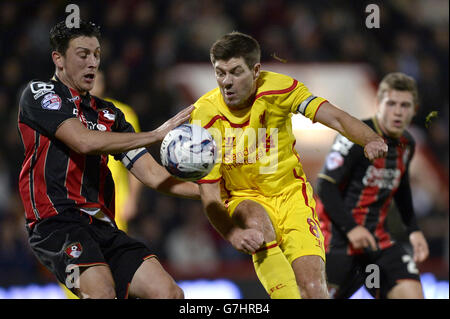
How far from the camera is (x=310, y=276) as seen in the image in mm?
3873

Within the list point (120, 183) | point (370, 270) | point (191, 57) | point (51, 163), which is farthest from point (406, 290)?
point (191, 57)

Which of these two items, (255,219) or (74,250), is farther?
(255,219)

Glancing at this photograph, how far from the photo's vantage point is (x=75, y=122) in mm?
3768

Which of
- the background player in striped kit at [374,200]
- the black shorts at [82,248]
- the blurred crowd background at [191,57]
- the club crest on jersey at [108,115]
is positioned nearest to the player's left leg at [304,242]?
the black shorts at [82,248]

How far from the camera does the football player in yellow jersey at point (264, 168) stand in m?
3.93

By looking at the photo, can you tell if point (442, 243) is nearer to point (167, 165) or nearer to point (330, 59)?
point (330, 59)

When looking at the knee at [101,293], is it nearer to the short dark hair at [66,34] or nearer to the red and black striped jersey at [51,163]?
the red and black striped jersey at [51,163]

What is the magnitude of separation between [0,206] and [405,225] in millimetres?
5044

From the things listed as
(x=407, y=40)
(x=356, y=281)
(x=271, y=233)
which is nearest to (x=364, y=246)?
(x=356, y=281)

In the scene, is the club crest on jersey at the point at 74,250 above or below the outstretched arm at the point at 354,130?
below

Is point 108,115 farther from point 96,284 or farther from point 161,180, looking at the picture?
point 96,284

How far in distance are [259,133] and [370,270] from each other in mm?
1772

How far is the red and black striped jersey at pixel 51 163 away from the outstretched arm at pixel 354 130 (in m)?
1.41

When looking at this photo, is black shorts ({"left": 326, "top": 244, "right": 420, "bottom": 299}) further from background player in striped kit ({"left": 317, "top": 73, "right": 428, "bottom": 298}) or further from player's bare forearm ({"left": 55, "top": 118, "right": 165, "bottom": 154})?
player's bare forearm ({"left": 55, "top": 118, "right": 165, "bottom": 154})
